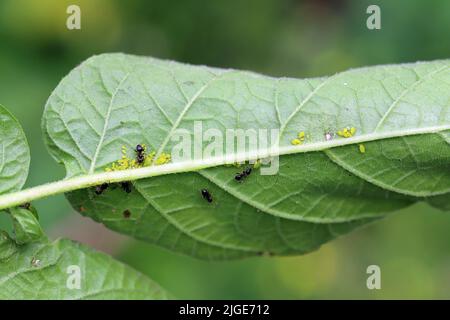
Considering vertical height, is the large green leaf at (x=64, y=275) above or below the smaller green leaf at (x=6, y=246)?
below

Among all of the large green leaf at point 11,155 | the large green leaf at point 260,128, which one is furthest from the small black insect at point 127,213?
the large green leaf at point 11,155

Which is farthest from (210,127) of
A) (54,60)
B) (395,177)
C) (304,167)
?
(54,60)

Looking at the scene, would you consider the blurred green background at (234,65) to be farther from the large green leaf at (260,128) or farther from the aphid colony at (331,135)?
the aphid colony at (331,135)

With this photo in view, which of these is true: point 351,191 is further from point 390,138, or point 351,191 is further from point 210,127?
point 210,127

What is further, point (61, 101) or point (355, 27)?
point (355, 27)

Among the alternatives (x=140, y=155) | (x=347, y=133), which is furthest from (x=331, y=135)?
(x=140, y=155)
